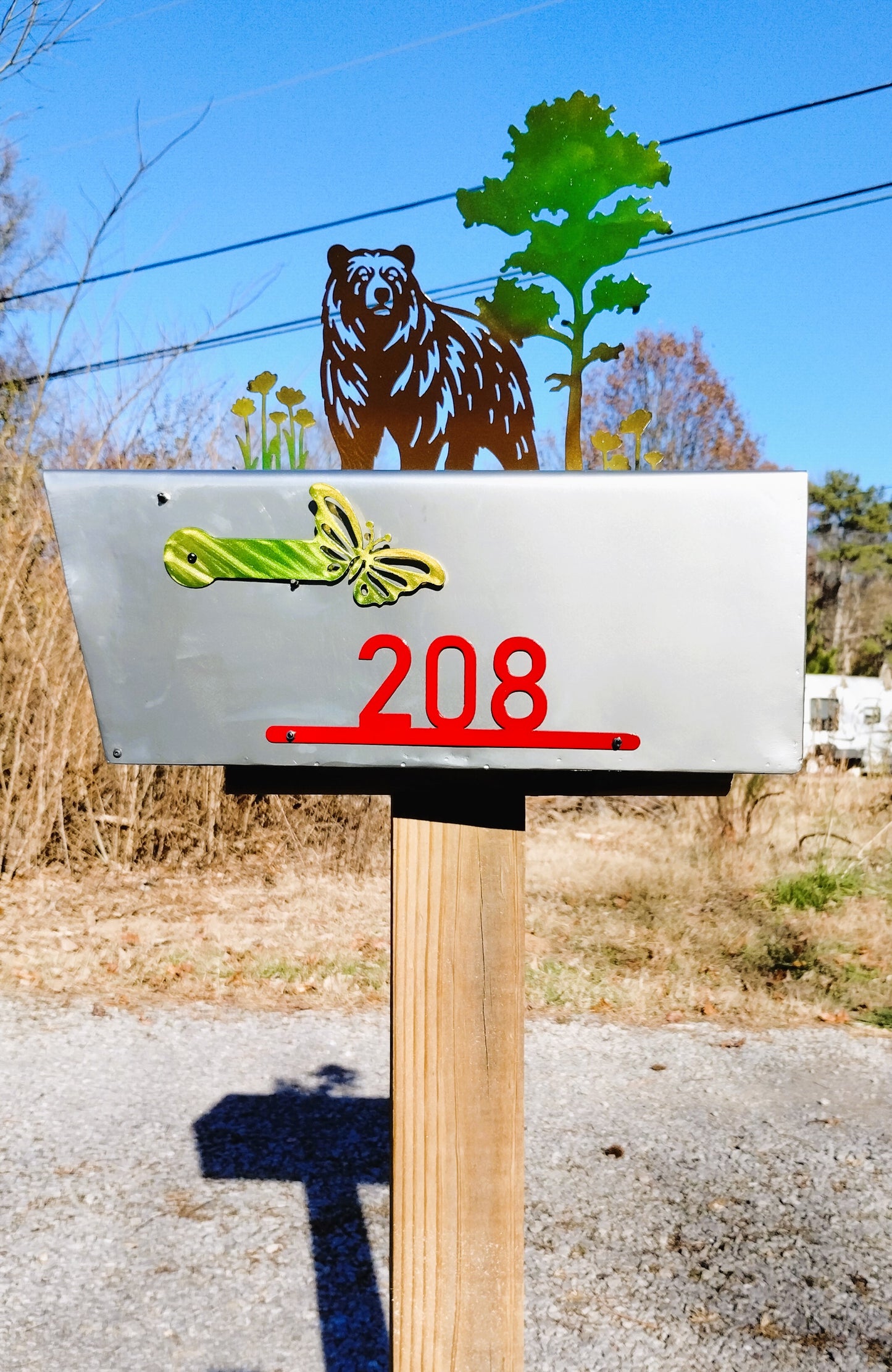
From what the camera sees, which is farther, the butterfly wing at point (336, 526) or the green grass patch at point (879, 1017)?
the green grass patch at point (879, 1017)

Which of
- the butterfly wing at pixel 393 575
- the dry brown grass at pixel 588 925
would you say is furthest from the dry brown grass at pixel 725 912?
the butterfly wing at pixel 393 575

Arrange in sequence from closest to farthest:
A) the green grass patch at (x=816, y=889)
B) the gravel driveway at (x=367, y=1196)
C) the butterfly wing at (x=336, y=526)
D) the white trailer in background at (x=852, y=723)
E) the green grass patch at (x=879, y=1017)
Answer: the butterfly wing at (x=336, y=526) < the gravel driveway at (x=367, y=1196) < the green grass patch at (x=879, y=1017) < the green grass patch at (x=816, y=889) < the white trailer in background at (x=852, y=723)

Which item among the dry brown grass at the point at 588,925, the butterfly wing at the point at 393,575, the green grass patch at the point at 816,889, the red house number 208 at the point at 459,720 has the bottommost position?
the dry brown grass at the point at 588,925

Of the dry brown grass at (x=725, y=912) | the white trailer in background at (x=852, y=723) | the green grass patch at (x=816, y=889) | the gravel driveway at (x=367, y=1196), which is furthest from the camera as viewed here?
the white trailer in background at (x=852, y=723)

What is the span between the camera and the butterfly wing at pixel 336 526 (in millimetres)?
1238

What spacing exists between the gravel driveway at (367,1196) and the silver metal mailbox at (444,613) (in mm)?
1757

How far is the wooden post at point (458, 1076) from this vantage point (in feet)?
4.71

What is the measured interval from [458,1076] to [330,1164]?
2066mm

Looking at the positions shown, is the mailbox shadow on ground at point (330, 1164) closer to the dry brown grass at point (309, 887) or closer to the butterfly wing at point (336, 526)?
the dry brown grass at point (309, 887)

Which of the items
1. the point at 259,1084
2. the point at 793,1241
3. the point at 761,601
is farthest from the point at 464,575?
the point at 259,1084

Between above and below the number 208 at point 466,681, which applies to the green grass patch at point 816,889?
below

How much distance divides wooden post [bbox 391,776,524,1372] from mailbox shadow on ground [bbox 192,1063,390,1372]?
1.05m

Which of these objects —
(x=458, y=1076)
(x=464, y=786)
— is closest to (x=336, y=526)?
(x=464, y=786)

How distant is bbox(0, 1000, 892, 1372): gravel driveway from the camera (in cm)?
240
